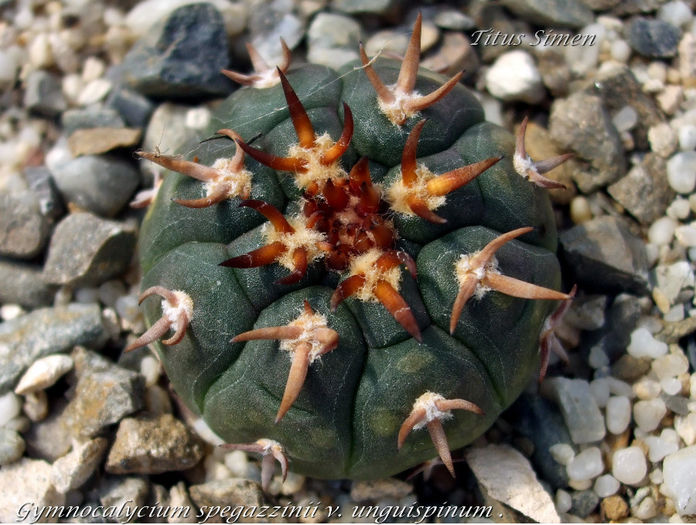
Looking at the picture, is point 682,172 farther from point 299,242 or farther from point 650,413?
point 299,242

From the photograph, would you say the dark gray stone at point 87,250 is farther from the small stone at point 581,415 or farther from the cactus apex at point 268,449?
the small stone at point 581,415

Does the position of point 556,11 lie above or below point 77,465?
above

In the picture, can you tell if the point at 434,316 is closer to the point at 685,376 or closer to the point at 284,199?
the point at 284,199

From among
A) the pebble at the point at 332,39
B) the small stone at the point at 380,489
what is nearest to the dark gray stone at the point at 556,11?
the pebble at the point at 332,39

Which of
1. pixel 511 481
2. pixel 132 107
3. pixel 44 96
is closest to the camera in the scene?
pixel 511 481

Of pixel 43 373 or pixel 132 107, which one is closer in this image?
pixel 43 373

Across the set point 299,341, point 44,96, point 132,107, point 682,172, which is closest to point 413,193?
point 299,341

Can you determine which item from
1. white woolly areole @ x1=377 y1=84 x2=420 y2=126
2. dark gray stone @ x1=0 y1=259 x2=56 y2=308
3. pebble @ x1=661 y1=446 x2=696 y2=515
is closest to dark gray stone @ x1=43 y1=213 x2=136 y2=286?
dark gray stone @ x1=0 y1=259 x2=56 y2=308

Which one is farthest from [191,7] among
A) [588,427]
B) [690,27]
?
[588,427]

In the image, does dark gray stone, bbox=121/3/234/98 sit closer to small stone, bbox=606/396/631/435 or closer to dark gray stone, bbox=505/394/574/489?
dark gray stone, bbox=505/394/574/489
